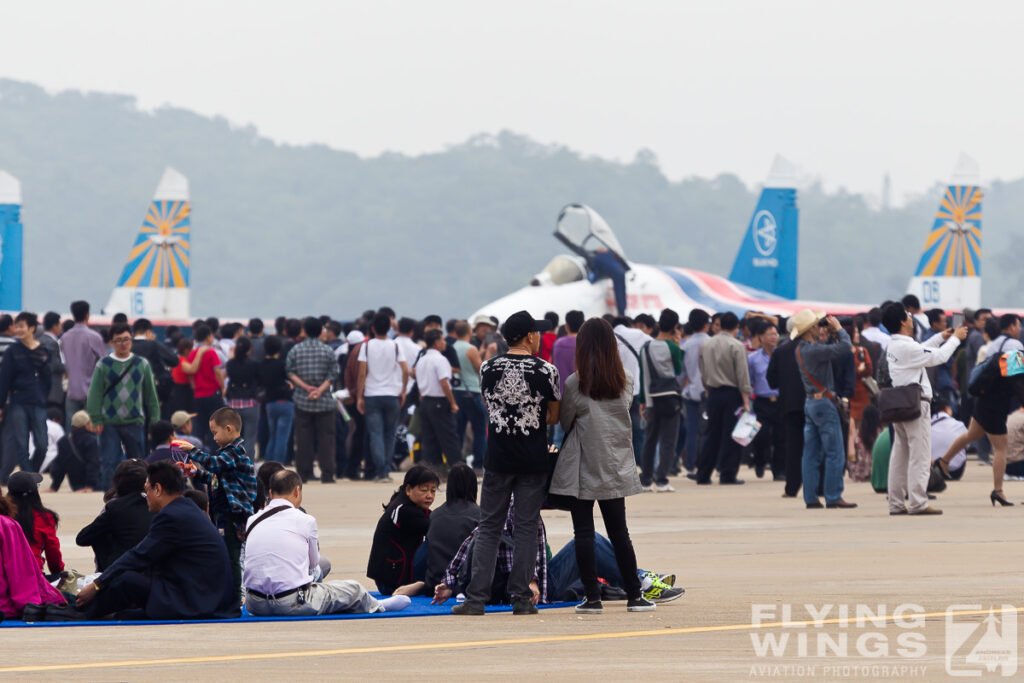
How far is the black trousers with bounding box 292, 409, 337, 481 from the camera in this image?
1848 cm

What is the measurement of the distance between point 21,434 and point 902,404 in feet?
29.0

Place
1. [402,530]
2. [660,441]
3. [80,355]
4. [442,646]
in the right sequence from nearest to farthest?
1. [442,646]
2. [402,530]
3. [660,441]
4. [80,355]

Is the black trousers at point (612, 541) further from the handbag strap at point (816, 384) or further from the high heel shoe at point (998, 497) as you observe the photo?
the high heel shoe at point (998, 497)

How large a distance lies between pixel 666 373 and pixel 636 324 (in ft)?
5.79

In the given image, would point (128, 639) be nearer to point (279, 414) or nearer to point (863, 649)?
point (863, 649)

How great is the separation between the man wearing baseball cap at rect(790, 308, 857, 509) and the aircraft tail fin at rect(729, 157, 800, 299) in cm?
2667

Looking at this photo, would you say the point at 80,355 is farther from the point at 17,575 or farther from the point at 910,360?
the point at 17,575

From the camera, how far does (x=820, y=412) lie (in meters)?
15.1

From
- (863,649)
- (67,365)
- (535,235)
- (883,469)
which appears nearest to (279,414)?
(67,365)

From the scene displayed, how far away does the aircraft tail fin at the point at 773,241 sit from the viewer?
137 feet

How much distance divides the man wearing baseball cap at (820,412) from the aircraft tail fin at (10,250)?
23.1 metres

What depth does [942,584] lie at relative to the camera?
31.3 ft

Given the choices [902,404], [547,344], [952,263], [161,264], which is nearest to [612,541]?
[902,404]

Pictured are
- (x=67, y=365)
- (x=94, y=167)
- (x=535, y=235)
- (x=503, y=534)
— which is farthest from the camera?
(x=94, y=167)
